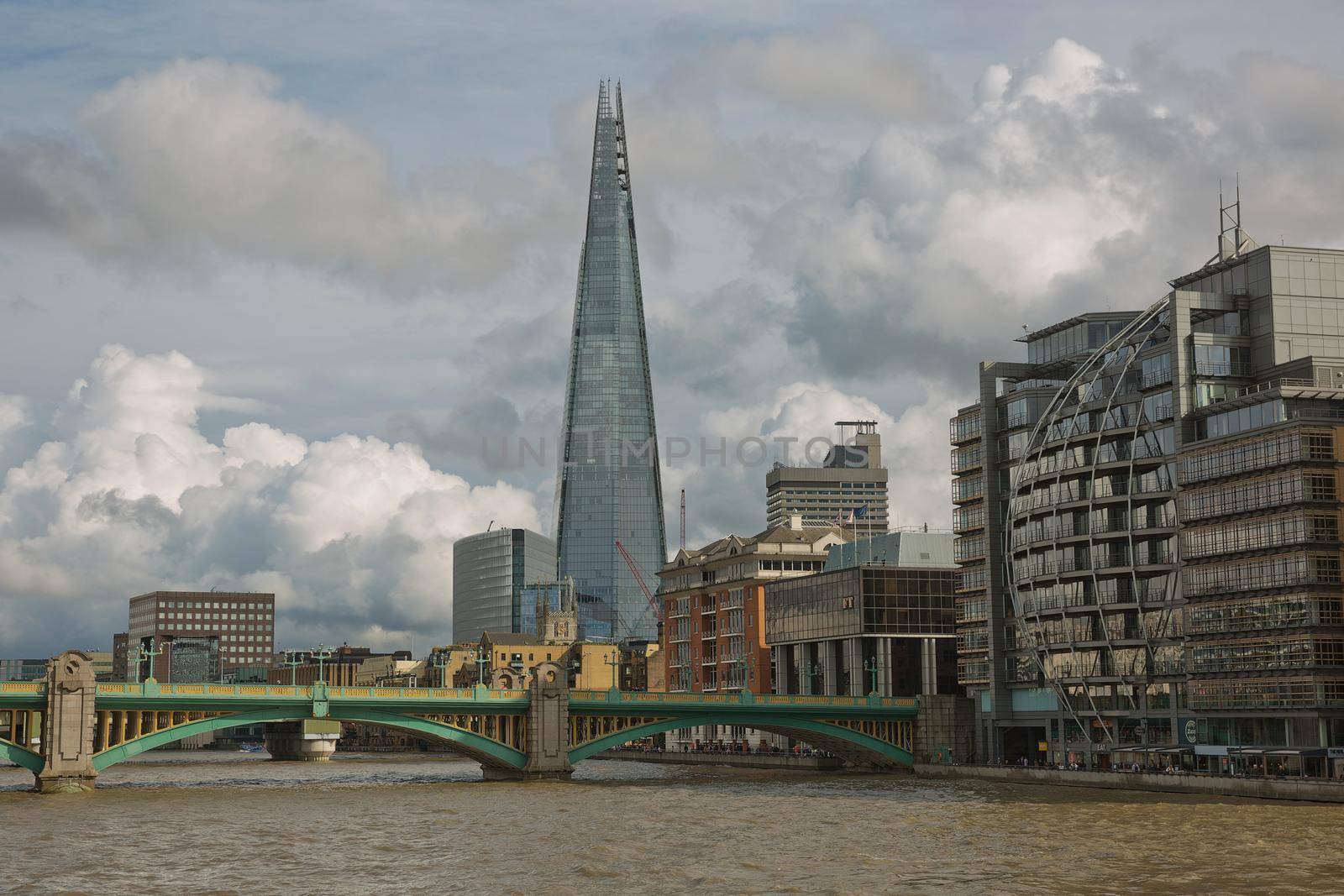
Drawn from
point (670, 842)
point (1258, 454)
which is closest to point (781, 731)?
point (1258, 454)

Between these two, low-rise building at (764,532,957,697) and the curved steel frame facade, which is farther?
low-rise building at (764,532,957,697)

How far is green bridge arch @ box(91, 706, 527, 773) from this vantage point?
443 ft

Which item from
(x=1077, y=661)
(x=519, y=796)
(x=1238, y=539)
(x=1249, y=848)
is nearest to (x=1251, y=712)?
(x=1238, y=539)

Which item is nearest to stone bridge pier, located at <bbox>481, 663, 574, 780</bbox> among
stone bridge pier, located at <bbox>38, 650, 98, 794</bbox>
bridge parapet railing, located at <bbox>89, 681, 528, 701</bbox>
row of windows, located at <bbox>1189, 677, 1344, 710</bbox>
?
Result: bridge parapet railing, located at <bbox>89, 681, 528, 701</bbox>

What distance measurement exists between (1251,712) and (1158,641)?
14.5 m

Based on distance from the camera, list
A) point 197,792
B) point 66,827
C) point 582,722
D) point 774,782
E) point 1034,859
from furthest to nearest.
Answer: point 582,722 → point 774,782 → point 197,792 → point 66,827 → point 1034,859

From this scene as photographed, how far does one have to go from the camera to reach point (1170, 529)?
5512 inches

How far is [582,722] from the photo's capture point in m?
163

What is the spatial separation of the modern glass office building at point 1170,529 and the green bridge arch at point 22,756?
82.7 meters

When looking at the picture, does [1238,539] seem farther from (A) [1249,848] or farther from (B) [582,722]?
(B) [582,722]

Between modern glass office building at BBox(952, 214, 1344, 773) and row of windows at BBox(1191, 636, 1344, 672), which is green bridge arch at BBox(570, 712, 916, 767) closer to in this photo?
modern glass office building at BBox(952, 214, 1344, 773)

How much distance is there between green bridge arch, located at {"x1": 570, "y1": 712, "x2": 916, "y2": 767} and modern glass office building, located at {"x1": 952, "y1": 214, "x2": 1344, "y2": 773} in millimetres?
9388

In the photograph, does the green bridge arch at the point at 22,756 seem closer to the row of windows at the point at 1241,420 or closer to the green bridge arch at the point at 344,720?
the green bridge arch at the point at 344,720

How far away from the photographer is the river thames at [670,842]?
244 feet
